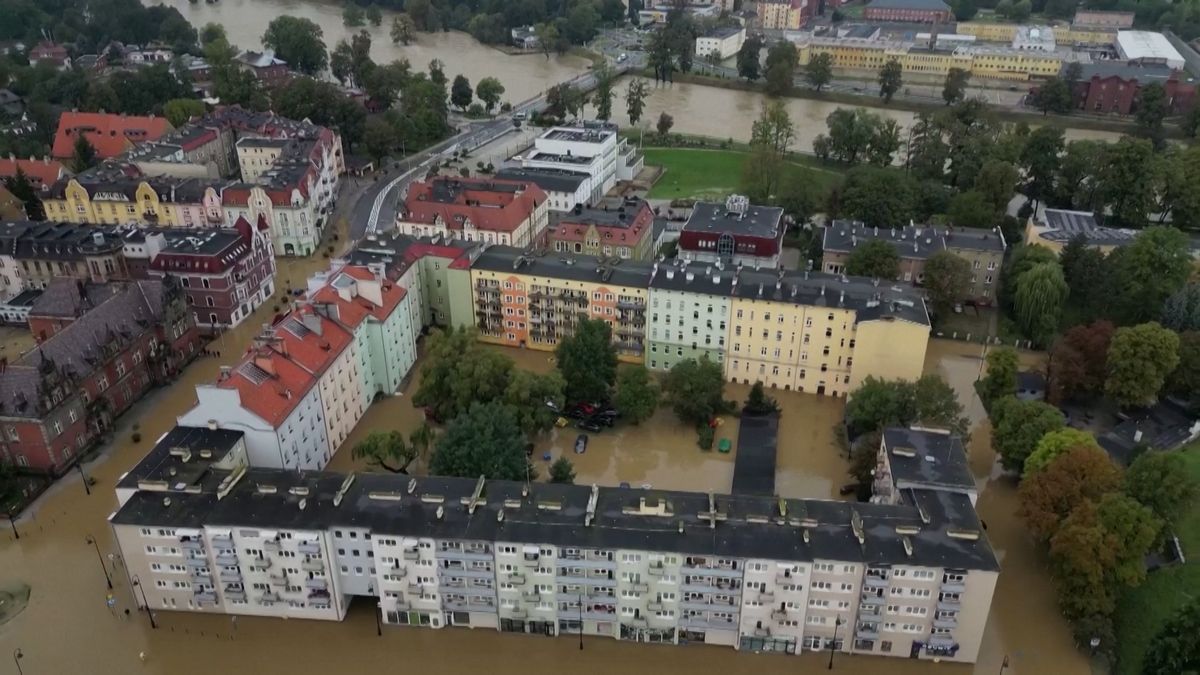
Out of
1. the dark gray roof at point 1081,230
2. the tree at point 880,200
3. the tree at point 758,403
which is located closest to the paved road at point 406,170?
the tree at point 758,403

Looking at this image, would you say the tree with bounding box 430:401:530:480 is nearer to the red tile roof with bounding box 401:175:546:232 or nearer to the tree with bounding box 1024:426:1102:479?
the tree with bounding box 1024:426:1102:479

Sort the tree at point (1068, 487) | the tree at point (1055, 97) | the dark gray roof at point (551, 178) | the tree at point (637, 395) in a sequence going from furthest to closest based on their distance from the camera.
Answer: the tree at point (1055, 97), the dark gray roof at point (551, 178), the tree at point (637, 395), the tree at point (1068, 487)

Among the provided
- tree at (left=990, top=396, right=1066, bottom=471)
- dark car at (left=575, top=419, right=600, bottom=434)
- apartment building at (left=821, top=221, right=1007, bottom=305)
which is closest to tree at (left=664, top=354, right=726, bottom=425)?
dark car at (left=575, top=419, right=600, bottom=434)

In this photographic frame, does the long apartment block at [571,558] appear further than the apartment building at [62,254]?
No

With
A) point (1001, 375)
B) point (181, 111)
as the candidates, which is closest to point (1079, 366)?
point (1001, 375)

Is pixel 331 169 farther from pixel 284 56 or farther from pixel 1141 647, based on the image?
pixel 1141 647

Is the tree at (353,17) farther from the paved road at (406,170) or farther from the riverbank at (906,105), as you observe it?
the riverbank at (906,105)

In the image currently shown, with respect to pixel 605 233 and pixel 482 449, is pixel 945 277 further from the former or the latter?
pixel 482 449
